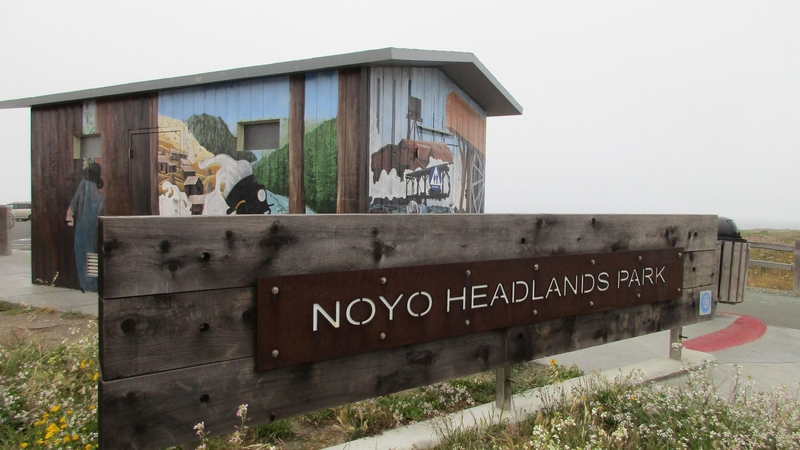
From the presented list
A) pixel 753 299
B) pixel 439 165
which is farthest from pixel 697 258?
pixel 753 299

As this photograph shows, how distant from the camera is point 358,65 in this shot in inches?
253

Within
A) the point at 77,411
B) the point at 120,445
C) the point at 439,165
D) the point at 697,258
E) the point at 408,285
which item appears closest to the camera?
the point at 120,445

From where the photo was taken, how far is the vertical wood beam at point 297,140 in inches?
276

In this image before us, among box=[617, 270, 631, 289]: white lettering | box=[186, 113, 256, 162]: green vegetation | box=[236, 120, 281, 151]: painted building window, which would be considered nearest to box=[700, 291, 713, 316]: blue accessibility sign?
box=[617, 270, 631, 289]: white lettering

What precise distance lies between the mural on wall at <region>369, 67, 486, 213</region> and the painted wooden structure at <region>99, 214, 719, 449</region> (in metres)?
3.60

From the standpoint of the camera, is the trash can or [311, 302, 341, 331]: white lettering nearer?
[311, 302, 341, 331]: white lettering

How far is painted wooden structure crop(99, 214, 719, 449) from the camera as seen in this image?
1815 millimetres

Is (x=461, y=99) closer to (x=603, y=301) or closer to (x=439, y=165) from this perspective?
(x=439, y=165)

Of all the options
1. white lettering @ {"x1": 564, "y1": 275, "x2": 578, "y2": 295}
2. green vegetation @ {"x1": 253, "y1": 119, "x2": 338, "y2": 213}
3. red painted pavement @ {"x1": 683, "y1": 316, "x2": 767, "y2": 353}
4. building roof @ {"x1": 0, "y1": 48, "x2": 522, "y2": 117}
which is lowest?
red painted pavement @ {"x1": 683, "y1": 316, "x2": 767, "y2": 353}

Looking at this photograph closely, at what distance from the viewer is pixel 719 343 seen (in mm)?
6031

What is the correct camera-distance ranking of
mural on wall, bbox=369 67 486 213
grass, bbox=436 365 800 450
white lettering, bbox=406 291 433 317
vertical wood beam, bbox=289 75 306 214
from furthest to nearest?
1. vertical wood beam, bbox=289 75 306 214
2. mural on wall, bbox=369 67 486 213
3. grass, bbox=436 365 800 450
4. white lettering, bbox=406 291 433 317

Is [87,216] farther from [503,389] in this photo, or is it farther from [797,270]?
[797,270]

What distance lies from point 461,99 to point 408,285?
6.26 metres

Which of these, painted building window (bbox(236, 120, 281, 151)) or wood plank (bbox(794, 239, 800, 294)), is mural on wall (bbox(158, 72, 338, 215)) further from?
wood plank (bbox(794, 239, 800, 294))
